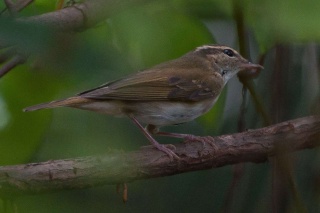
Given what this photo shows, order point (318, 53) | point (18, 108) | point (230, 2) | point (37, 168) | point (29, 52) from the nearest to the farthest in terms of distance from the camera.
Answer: point (29, 52) < point (230, 2) < point (18, 108) < point (37, 168) < point (318, 53)

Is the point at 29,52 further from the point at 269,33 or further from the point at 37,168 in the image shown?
the point at 37,168

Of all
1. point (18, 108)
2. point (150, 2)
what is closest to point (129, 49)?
point (150, 2)

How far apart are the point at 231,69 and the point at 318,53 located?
4.77ft

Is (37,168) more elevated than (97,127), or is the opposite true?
(97,127)

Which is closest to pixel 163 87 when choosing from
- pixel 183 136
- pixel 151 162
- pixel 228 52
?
pixel 183 136

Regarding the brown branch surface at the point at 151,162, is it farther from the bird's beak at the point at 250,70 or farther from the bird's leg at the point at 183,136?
the bird's beak at the point at 250,70

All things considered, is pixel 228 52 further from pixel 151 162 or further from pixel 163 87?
pixel 151 162

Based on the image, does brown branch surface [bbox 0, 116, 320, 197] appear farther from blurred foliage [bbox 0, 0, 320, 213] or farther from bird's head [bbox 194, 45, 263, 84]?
bird's head [bbox 194, 45, 263, 84]

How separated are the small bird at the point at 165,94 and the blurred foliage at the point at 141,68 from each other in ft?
0.61

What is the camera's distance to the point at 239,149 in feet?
9.44

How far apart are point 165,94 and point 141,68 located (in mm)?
2022

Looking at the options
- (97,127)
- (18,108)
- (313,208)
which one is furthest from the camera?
(313,208)

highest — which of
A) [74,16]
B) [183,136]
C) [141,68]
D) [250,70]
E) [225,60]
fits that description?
[74,16]

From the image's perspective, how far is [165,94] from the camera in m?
3.64
